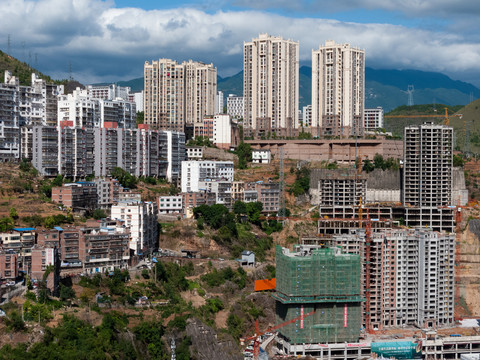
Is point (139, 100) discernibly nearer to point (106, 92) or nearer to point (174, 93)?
point (106, 92)

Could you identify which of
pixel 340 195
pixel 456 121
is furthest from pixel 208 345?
pixel 456 121

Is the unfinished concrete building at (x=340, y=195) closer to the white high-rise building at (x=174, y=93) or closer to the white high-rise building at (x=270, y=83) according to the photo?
the white high-rise building at (x=270, y=83)

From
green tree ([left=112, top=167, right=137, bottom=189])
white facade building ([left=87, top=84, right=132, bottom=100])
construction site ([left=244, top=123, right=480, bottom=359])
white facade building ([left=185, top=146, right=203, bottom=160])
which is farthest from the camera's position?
white facade building ([left=87, top=84, right=132, bottom=100])

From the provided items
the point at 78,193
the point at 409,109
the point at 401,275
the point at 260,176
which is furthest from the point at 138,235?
the point at 409,109

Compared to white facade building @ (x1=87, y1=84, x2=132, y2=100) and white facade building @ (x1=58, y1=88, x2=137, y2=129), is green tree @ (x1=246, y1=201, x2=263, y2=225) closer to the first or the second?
white facade building @ (x1=58, y1=88, x2=137, y2=129)

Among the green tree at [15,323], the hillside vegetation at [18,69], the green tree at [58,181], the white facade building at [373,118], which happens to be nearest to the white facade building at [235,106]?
the white facade building at [373,118]

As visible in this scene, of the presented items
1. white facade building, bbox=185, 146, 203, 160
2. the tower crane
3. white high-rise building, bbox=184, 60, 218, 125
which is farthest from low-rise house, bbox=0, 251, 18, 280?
white high-rise building, bbox=184, 60, 218, 125
